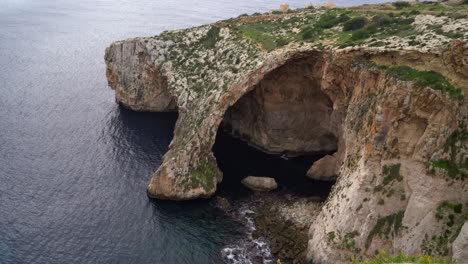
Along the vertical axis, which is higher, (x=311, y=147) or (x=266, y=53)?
(x=266, y=53)

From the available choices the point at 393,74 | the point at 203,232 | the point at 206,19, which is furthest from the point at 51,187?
the point at 206,19

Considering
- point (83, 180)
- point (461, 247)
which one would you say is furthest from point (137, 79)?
point (461, 247)

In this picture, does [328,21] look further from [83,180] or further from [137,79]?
[83,180]

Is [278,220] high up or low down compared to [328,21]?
down

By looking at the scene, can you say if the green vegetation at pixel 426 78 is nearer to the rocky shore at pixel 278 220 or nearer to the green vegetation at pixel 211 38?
the rocky shore at pixel 278 220

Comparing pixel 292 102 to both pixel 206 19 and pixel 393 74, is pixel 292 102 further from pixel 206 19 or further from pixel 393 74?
pixel 206 19

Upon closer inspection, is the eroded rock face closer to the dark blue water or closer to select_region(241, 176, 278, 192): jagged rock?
the dark blue water
